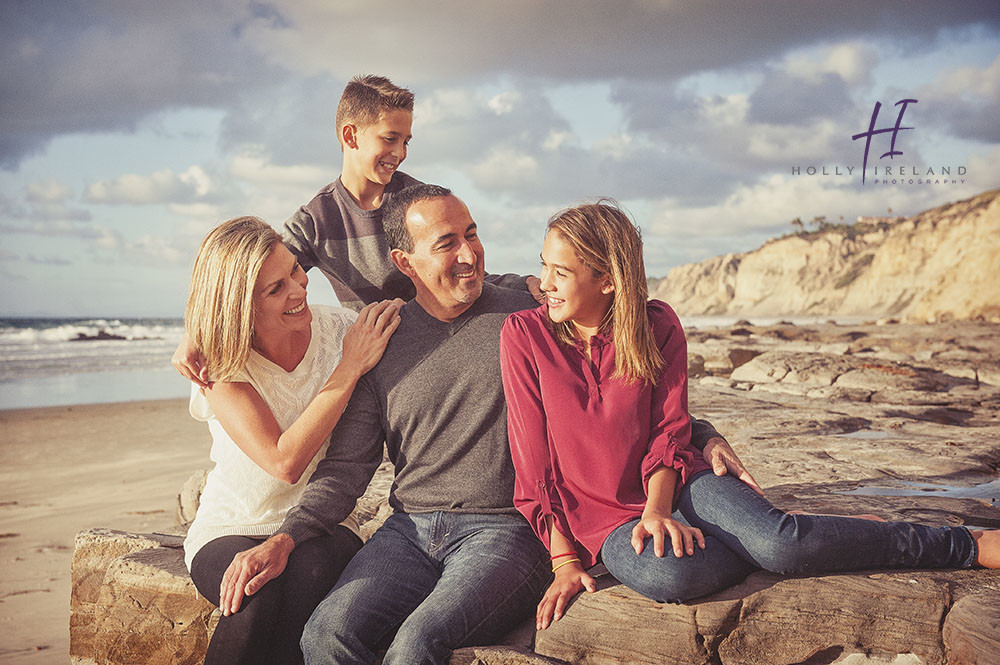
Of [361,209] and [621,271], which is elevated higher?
[361,209]

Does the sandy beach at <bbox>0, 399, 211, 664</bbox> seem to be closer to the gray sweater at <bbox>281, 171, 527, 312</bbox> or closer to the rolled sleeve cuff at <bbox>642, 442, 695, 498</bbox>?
the gray sweater at <bbox>281, 171, 527, 312</bbox>

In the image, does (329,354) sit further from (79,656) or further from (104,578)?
(79,656)

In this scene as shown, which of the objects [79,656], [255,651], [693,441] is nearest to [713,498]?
[693,441]

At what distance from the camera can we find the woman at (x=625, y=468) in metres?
2.56

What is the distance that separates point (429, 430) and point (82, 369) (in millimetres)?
22070

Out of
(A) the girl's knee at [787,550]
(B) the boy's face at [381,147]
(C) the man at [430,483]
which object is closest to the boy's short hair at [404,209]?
(C) the man at [430,483]

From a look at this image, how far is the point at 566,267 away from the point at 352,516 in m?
1.31

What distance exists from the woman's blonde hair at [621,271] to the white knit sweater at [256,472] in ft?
3.27

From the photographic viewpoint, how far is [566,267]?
2.81 metres

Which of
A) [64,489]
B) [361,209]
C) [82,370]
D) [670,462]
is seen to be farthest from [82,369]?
[670,462]

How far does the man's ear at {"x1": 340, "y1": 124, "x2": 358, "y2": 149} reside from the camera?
170 inches

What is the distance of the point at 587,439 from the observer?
275 cm

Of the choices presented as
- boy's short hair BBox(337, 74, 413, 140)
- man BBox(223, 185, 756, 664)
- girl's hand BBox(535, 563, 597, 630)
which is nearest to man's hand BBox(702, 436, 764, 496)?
man BBox(223, 185, 756, 664)

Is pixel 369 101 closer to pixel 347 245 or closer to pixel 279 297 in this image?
pixel 347 245
